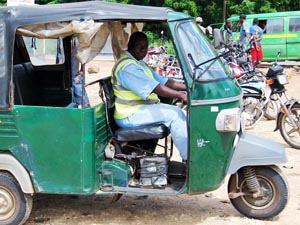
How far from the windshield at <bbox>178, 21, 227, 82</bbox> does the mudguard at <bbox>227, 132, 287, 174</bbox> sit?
26.5 inches

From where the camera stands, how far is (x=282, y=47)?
2119 cm

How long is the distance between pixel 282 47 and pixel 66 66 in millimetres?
16116

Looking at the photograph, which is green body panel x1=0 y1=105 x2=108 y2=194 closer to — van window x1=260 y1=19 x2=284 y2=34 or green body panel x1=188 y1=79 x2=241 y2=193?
green body panel x1=188 y1=79 x2=241 y2=193

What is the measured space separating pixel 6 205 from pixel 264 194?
241 centimetres

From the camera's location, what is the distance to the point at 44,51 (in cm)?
630

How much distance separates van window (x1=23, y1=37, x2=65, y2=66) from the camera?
20.3 ft

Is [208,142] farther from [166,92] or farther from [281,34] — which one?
[281,34]

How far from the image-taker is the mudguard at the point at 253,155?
16.3 ft

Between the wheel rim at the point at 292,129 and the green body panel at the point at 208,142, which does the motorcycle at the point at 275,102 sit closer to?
the wheel rim at the point at 292,129

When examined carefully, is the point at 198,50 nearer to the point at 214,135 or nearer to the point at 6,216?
the point at 214,135

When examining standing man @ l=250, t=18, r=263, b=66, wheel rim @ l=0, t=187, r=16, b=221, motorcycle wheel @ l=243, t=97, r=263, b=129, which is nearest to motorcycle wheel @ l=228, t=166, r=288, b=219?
wheel rim @ l=0, t=187, r=16, b=221

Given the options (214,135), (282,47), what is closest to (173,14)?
(214,135)

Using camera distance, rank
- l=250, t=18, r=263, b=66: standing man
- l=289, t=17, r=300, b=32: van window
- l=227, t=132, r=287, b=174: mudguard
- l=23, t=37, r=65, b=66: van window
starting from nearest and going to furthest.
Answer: l=227, t=132, r=287, b=174: mudguard → l=23, t=37, r=65, b=66: van window → l=250, t=18, r=263, b=66: standing man → l=289, t=17, r=300, b=32: van window

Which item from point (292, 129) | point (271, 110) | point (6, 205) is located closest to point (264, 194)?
point (6, 205)
